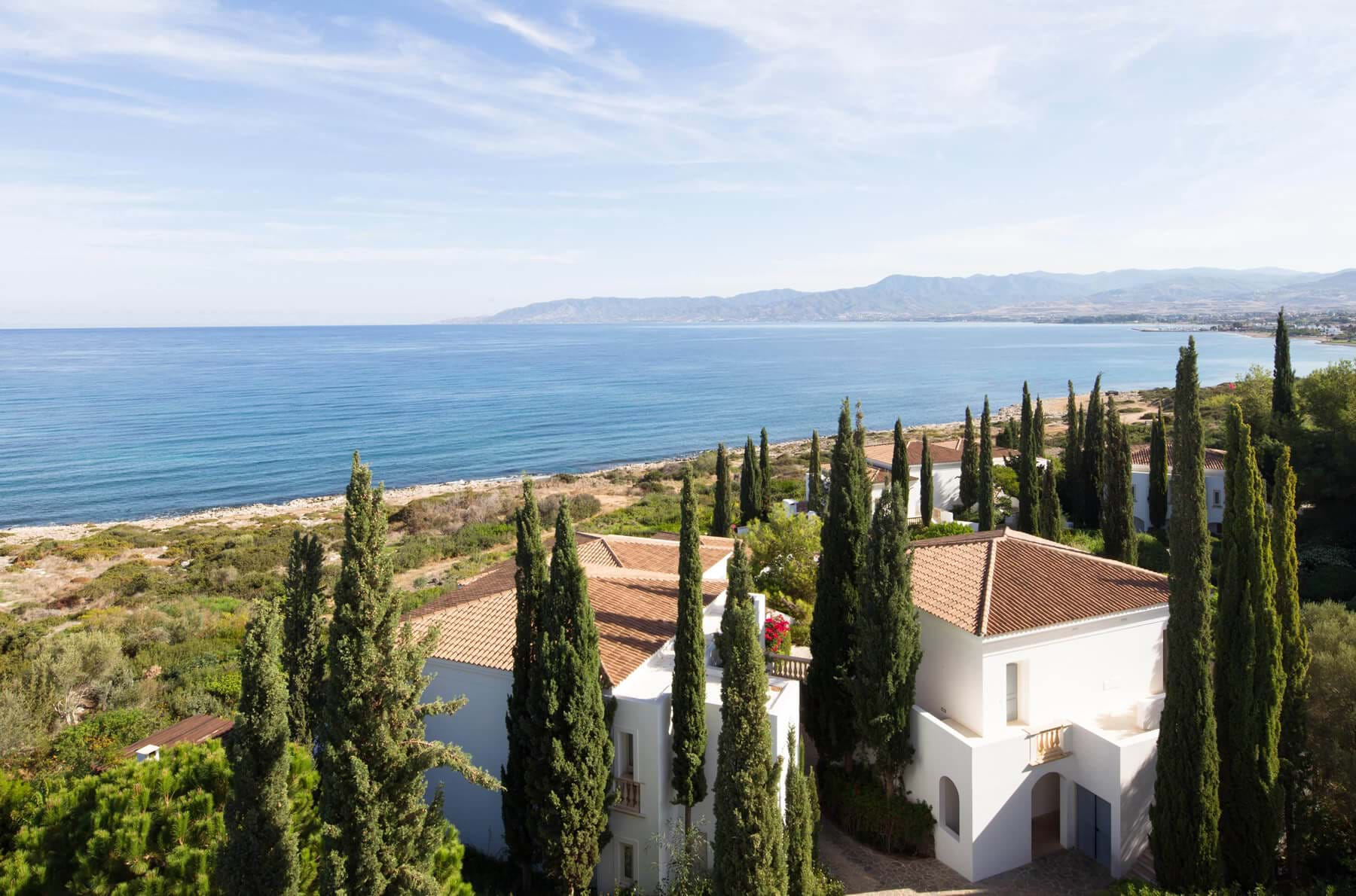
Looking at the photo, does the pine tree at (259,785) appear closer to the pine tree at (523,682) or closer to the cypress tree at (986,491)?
the pine tree at (523,682)

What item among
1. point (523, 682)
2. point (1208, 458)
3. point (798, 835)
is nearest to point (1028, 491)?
point (1208, 458)

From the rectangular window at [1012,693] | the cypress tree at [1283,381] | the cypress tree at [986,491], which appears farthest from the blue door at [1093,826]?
the cypress tree at [1283,381]

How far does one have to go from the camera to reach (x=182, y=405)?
303 ft

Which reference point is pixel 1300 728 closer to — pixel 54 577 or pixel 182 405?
pixel 54 577

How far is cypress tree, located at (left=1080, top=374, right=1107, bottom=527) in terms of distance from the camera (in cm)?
3638

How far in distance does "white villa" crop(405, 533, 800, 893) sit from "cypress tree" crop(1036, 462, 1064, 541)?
60.9 feet

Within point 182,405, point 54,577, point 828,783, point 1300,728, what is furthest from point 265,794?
point 182,405

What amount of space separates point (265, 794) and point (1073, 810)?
14.1 m

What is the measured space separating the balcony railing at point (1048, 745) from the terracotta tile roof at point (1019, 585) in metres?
1.84

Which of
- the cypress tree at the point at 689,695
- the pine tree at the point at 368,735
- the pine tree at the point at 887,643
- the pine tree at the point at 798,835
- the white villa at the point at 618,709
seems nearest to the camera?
the pine tree at the point at 368,735

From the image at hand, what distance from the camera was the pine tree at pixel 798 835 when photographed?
37.8 ft

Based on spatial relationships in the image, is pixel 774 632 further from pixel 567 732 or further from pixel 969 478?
pixel 969 478

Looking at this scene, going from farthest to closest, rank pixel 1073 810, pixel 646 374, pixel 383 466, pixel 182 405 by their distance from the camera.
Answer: pixel 646 374 < pixel 182 405 < pixel 383 466 < pixel 1073 810

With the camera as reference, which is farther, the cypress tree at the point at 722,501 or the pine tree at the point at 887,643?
the cypress tree at the point at 722,501
